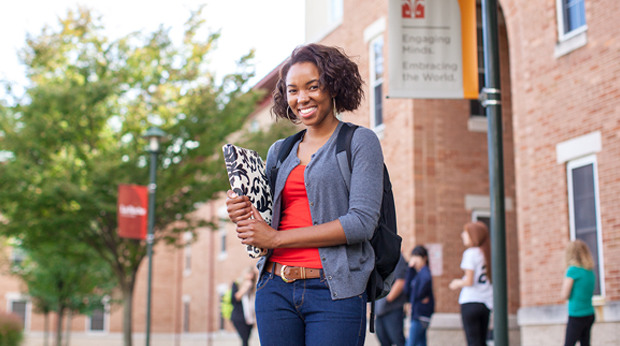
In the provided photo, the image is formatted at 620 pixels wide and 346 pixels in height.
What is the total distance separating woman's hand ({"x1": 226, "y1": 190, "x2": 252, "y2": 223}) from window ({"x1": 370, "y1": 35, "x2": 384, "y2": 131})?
46.8 ft

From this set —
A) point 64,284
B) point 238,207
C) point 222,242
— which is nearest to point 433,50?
point 238,207

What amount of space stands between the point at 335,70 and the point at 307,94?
15cm

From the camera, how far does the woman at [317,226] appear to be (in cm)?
246

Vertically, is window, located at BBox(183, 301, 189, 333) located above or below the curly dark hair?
below

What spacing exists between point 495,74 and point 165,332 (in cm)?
3633

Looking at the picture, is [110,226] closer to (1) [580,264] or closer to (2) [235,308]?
(2) [235,308]

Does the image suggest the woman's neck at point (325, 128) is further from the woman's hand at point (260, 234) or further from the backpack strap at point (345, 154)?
the woman's hand at point (260, 234)

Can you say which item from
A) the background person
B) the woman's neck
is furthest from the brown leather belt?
the background person

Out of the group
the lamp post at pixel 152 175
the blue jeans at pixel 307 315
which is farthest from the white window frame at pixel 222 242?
the blue jeans at pixel 307 315

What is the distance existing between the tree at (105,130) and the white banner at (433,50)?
1176cm

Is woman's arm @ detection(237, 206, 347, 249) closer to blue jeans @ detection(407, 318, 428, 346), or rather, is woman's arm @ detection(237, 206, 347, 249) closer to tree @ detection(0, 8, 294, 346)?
blue jeans @ detection(407, 318, 428, 346)

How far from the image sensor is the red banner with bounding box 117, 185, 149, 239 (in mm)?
16234

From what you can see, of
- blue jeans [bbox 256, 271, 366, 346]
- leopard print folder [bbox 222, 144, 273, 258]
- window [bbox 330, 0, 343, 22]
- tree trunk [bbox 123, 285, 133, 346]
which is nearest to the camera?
blue jeans [bbox 256, 271, 366, 346]

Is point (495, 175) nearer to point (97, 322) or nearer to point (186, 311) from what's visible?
point (186, 311)
